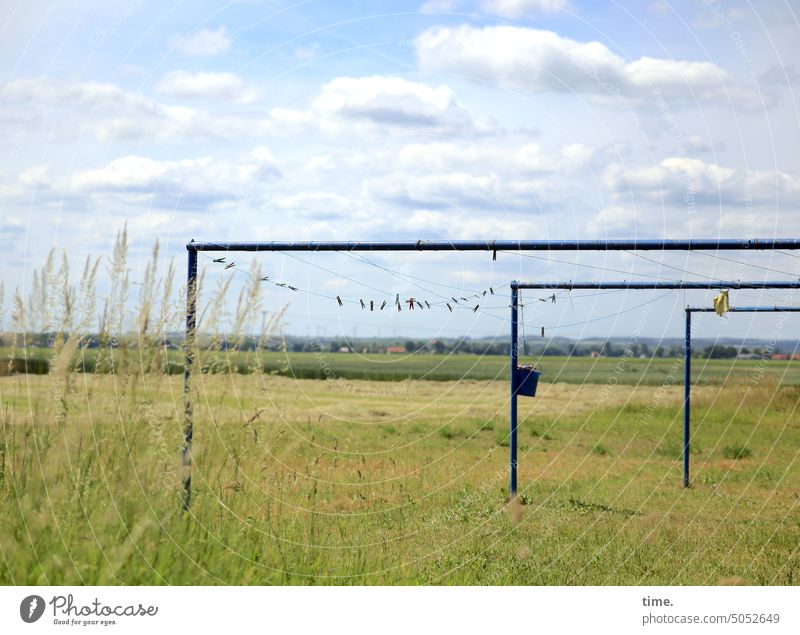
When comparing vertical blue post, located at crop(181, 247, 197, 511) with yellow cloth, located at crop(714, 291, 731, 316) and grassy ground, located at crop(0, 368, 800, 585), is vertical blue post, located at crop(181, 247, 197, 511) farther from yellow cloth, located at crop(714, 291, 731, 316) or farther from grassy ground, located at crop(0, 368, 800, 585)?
yellow cloth, located at crop(714, 291, 731, 316)

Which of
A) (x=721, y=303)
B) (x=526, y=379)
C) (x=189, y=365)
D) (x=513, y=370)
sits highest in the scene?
(x=721, y=303)

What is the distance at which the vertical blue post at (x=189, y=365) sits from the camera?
207 inches

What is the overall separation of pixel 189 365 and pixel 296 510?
1.56m

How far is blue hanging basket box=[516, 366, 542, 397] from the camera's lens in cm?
952

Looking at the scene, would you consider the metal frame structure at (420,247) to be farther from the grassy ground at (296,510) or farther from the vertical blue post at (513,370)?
the vertical blue post at (513,370)

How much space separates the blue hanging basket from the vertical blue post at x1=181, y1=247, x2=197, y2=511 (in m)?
4.43

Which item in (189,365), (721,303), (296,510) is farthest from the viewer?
(721,303)

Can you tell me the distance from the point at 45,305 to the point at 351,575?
8.42ft

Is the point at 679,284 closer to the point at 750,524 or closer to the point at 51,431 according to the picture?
the point at 750,524

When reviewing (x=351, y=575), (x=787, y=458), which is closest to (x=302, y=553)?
(x=351, y=575)

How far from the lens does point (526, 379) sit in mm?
9562

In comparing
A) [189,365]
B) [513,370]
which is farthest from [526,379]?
[189,365]

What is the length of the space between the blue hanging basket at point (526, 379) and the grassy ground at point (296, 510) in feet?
4.43

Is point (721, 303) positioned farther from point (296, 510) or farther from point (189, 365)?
point (189, 365)
